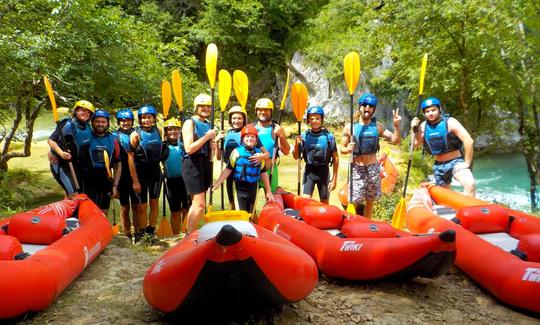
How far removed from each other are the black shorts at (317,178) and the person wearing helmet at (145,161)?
1.79 metres

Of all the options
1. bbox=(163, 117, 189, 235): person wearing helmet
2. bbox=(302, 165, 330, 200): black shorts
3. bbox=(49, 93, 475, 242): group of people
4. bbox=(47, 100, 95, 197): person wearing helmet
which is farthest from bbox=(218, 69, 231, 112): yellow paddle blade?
bbox=(47, 100, 95, 197): person wearing helmet

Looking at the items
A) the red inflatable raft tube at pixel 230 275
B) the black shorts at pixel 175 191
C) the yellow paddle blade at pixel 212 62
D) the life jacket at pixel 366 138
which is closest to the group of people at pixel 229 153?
the life jacket at pixel 366 138

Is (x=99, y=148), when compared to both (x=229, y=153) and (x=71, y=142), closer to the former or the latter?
(x=71, y=142)

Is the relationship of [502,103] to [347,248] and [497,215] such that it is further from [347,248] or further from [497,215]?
[347,248]

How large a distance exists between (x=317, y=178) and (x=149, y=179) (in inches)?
82.9

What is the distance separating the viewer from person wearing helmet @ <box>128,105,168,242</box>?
15.1 ft

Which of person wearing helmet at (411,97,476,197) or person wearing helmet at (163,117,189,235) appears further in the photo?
person wearing helmet at (163,117,189,235)

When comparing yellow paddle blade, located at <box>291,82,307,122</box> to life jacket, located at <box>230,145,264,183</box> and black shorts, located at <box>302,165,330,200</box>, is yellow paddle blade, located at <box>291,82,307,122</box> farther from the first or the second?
life jacket, located at <box>230,145,264,183</box>

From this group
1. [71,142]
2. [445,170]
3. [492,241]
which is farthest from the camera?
[445,170]

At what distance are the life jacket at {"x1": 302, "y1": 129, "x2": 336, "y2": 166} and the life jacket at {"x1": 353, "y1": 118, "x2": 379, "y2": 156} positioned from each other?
0.93ft

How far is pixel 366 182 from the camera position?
15.0 feet

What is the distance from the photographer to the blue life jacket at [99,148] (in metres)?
4.39

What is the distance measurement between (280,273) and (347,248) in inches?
38.4

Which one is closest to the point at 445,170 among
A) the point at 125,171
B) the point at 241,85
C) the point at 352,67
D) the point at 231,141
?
the point at 352,67
